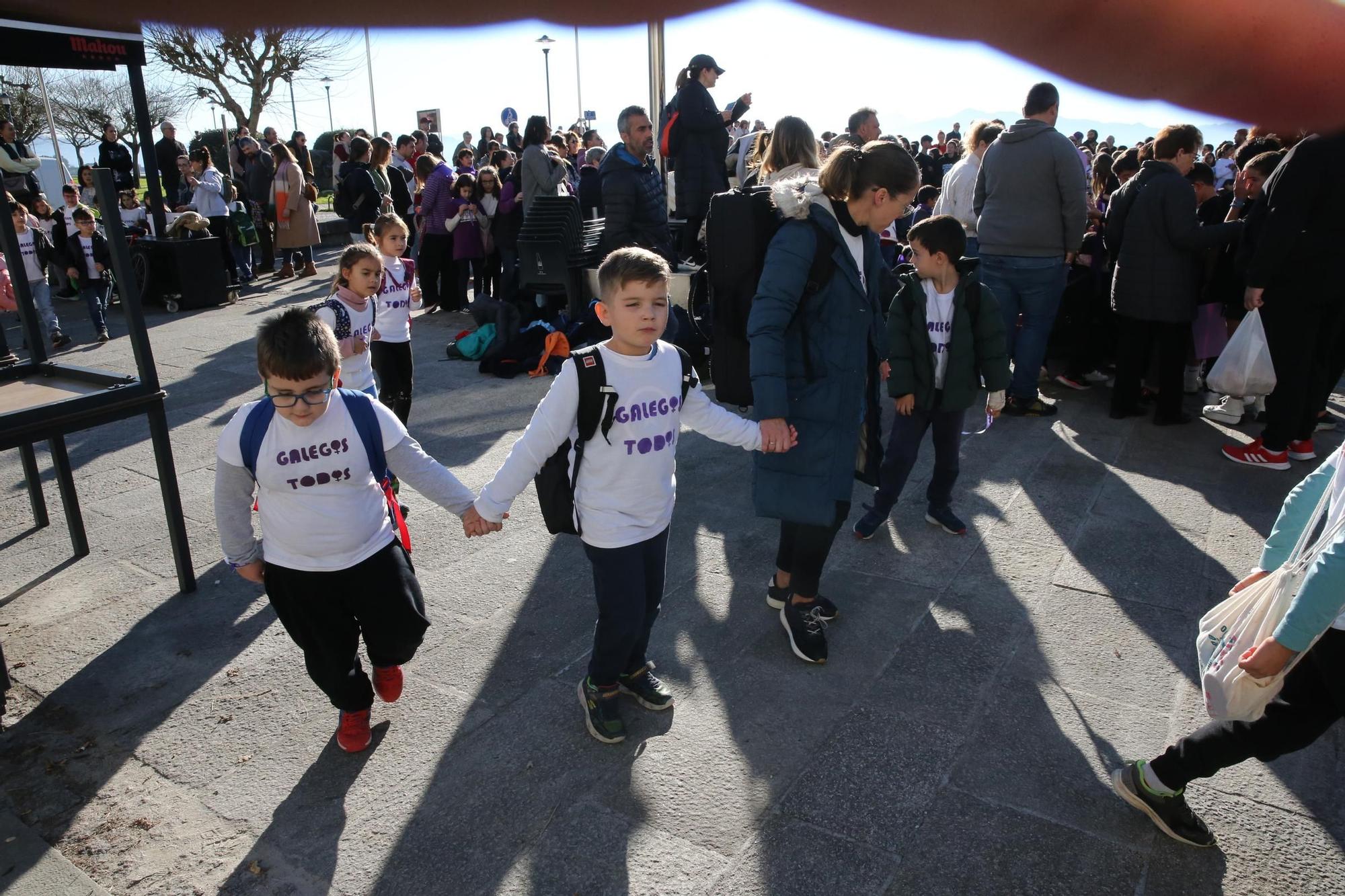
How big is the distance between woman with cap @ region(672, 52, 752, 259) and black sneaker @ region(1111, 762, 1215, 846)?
563 cm

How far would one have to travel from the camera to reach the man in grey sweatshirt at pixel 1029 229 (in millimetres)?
5605

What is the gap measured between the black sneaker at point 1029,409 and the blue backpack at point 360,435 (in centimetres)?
465

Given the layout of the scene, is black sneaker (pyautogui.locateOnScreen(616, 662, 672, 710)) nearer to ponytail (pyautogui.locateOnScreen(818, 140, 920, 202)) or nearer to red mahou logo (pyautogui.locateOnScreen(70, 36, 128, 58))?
ponytail (pyautogui.locateOnScreen(818, 140, 920, 202))

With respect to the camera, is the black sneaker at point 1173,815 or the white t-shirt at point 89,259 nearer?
the black sneaker at point 1173,815

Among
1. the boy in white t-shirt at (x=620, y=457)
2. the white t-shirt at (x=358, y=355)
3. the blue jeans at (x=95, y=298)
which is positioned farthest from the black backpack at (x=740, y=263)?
the blue jeans at (x=95, y=298)

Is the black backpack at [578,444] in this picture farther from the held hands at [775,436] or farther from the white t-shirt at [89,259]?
the white t-shirt at [89,259]

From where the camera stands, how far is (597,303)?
2.74 m

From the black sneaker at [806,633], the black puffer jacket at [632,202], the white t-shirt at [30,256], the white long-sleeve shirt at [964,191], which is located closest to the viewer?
the black sneaker at [806,633]

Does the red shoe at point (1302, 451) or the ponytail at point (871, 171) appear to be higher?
the ponytail at point (871, 171)

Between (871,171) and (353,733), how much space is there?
2.52 metres

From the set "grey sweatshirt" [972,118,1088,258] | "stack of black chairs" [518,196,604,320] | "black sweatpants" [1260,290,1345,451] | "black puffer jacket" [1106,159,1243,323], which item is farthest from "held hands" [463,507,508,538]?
"stack of black chairs" [518,196,604,320]

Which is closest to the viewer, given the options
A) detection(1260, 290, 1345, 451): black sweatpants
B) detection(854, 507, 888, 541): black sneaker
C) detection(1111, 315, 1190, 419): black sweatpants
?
detection(854, 507, 888, 541): black sneaker

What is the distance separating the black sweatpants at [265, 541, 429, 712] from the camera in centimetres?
273

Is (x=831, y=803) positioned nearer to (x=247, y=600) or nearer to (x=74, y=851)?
(x=74, y=851)
